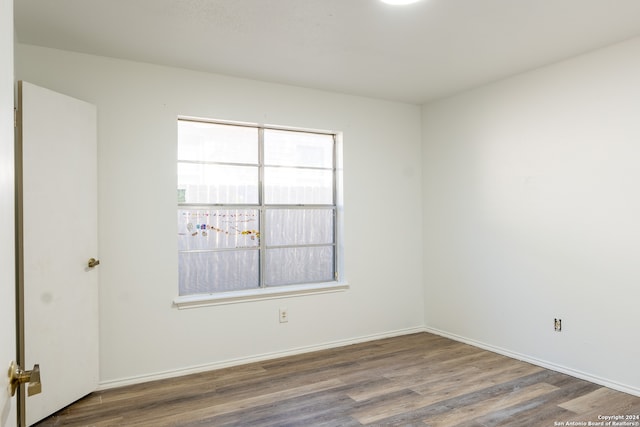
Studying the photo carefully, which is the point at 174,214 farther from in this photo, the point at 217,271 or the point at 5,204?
the point at 5,204

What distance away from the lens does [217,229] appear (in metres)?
3.62

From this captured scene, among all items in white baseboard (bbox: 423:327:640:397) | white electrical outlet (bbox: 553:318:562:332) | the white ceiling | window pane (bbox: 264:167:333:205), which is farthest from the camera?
window pane (bbox: 264:167:333:205)

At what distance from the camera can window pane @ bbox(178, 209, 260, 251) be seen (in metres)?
3.50

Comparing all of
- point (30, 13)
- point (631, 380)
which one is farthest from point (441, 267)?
point (30, 13)

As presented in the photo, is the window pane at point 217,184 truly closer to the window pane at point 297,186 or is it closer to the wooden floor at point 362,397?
the window pane at point 297,186

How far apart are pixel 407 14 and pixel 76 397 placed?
10.8ft

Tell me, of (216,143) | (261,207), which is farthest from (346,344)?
(216,143)

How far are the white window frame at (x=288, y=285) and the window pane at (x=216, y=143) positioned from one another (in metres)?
0.06

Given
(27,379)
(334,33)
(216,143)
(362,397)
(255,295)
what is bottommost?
(362,397)

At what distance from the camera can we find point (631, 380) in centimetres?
286

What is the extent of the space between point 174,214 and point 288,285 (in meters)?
1.26

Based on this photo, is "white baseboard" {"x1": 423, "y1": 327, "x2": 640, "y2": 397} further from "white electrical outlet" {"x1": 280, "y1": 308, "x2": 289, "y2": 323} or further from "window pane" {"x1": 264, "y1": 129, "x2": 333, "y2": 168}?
"window pane" {"x1": 264, "y1": 129, "x2": 333, "y2": 168}

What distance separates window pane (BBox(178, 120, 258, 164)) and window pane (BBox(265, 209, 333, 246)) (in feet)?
1.89

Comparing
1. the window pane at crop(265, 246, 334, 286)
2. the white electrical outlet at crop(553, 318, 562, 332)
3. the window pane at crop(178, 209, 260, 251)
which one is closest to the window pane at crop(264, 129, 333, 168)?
the window pane at crop(178, 209, 260, 251)
